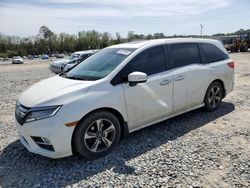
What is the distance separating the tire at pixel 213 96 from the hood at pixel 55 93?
289 centimetres

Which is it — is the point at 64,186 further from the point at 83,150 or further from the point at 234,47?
the point at 234,47

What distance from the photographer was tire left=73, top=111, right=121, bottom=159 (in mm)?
3553

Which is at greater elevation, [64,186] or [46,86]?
[46,86]

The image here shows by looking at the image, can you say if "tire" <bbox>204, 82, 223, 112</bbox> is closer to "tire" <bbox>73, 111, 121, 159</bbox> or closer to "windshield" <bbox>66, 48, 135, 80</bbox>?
"windshield" <bbox>66, 48, 135, 80</bbox>

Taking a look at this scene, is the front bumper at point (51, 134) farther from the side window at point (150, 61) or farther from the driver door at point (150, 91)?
the side window at point (150, 61)

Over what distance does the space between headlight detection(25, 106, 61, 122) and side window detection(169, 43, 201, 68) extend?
242 centimetres

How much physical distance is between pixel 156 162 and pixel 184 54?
7.78ft

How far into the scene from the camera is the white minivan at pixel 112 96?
11.3 ft

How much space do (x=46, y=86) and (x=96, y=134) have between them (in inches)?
45.2

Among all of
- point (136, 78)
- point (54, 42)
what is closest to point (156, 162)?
point (136, 78)

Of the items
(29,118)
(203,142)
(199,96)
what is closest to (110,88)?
(29,118)

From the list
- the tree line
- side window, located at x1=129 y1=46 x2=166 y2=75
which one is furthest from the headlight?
the tree line

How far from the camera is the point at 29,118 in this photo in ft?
11.4

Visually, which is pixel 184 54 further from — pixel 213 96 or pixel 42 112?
pixel 42 112
